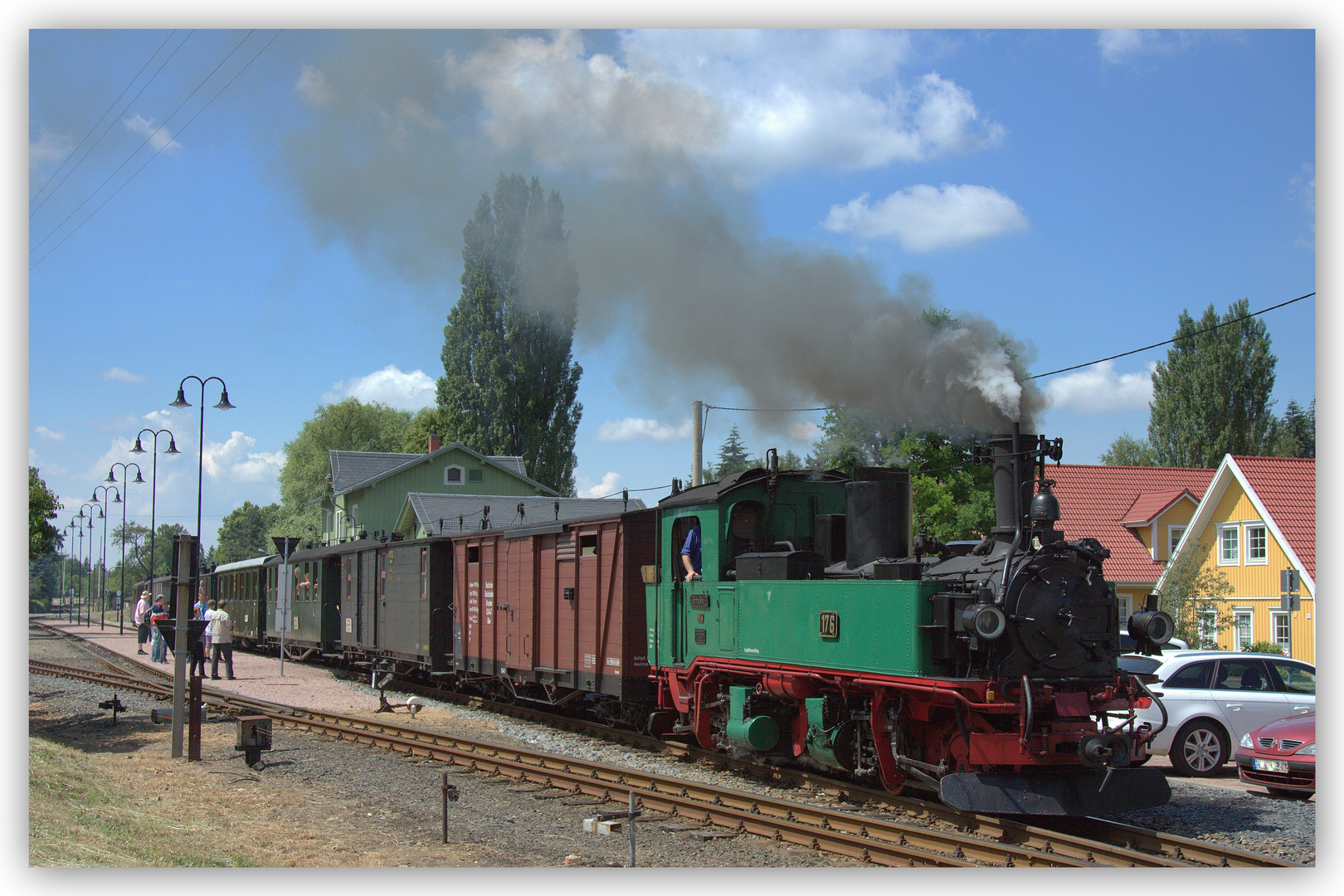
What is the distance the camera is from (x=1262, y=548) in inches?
859

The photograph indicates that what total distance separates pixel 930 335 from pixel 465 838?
5887 mm

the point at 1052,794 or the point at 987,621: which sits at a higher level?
the point at 987,621

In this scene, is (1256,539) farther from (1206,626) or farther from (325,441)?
(325,441)

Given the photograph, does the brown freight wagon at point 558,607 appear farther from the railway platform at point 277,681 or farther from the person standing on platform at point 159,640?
the person standing on platform at point 159,640

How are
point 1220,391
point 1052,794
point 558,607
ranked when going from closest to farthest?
point 1052,794 < point 558,607 < point 1220,391

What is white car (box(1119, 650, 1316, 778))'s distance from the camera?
1101cm

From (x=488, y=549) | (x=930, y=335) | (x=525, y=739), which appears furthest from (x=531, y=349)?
(x=930, y=335)

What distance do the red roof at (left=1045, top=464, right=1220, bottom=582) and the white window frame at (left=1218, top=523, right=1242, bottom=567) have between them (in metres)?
4.82

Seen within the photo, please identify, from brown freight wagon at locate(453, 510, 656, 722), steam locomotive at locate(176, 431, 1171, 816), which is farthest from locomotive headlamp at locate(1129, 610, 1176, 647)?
brown freight wagon at locate(453, 510, 656, 722)

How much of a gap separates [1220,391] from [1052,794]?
34679 millimetres

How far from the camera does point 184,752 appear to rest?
11719 mm

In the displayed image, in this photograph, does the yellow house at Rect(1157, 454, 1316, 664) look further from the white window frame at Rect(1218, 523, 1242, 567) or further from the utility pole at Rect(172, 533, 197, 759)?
the utility pole at Rect(172, 533, 197, 759)

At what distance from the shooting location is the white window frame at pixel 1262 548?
2162 cm

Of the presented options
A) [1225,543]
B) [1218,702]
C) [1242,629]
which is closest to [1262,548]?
A: [1225,543]
